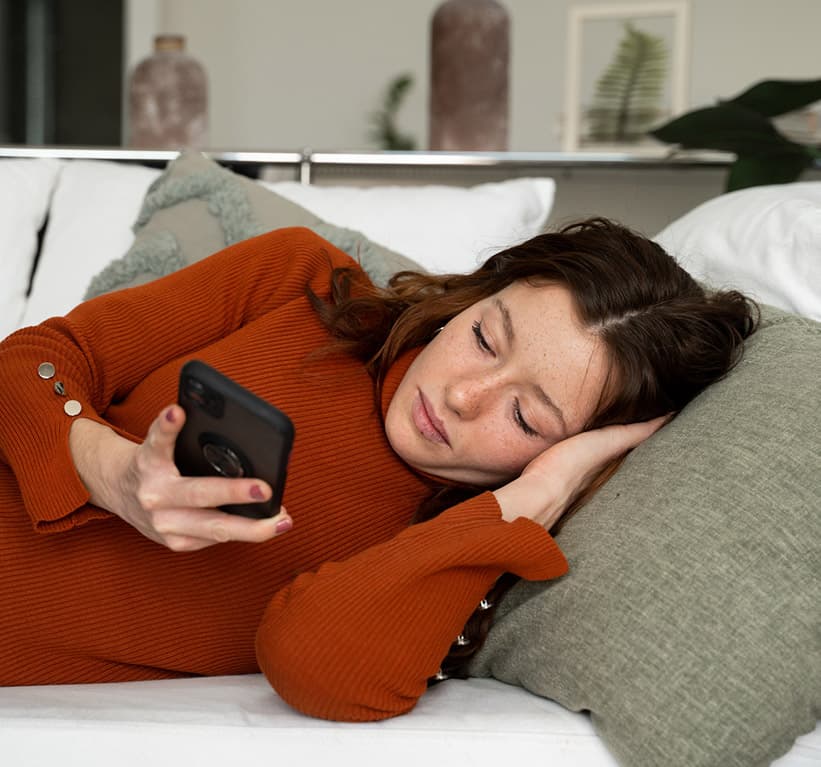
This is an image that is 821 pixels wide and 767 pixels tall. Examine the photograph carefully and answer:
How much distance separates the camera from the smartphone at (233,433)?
2.69 ft

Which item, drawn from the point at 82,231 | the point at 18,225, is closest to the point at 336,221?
the point at 82,231

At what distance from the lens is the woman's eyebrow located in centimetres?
125

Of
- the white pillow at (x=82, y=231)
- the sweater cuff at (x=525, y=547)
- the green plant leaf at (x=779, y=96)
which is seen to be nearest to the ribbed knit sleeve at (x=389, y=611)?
the sweater cuff at (x=525, y=547)

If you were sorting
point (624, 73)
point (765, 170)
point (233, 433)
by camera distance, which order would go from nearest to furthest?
point (233, 433) → point (765, 170) → point (624, 73)

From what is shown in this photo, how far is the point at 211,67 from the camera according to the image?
5.24 metres

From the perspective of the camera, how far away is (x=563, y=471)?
4.03ft

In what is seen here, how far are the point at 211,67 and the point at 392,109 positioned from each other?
872 millimetres

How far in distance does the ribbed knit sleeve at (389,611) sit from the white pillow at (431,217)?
0.93 meters

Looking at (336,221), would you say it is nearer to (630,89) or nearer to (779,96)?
(779,96)

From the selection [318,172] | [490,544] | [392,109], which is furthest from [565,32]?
[490,544]

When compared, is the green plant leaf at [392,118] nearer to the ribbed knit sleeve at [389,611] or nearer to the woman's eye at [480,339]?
the woman's eye at [480,339]

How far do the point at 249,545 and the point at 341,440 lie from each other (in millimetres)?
175

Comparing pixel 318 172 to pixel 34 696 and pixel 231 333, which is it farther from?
pixel 34 696

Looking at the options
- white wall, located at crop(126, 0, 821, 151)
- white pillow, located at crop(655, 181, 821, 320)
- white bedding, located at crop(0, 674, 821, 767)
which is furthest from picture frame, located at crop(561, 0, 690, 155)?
white bedding, located at crop(0, 674, 821, 767)
